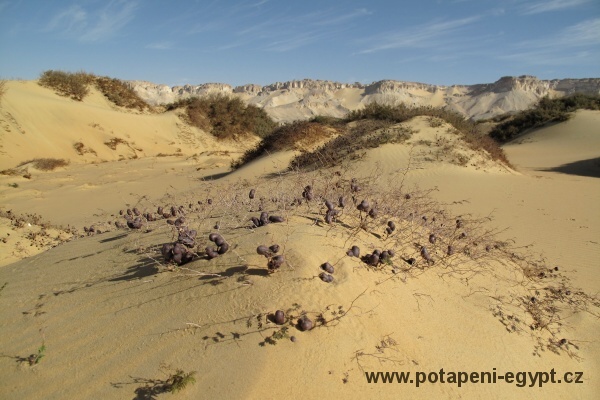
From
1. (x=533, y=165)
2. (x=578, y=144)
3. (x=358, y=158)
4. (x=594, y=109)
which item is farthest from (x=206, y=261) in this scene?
(x=594, y=109)

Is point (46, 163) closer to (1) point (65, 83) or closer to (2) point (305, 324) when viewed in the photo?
(1) point (65, 83)

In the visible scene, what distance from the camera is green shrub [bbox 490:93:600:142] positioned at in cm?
2597

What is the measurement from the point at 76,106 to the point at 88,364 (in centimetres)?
2101

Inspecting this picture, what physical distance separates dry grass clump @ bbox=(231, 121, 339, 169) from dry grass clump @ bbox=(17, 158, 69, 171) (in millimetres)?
7266

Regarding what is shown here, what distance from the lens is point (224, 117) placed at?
24.9 metres

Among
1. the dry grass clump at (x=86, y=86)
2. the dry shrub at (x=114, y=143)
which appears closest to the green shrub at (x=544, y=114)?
the dry shrub at (x=114, y=143)

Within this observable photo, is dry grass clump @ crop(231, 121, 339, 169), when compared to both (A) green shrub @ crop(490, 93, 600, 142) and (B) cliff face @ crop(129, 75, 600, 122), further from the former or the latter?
(B) cliff face @ crop(129, 75, 600, 122)

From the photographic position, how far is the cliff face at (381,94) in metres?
76.4

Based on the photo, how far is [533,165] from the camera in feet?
51.0

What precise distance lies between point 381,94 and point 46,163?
94.2 m

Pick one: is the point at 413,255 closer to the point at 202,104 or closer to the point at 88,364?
the point at 88,364

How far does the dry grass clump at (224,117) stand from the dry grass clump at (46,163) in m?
10.2

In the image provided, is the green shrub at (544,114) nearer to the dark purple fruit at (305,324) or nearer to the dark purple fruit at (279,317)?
the dark purple fruit at (305,324)

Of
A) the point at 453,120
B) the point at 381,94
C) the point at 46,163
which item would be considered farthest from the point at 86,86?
the point at 381,94
